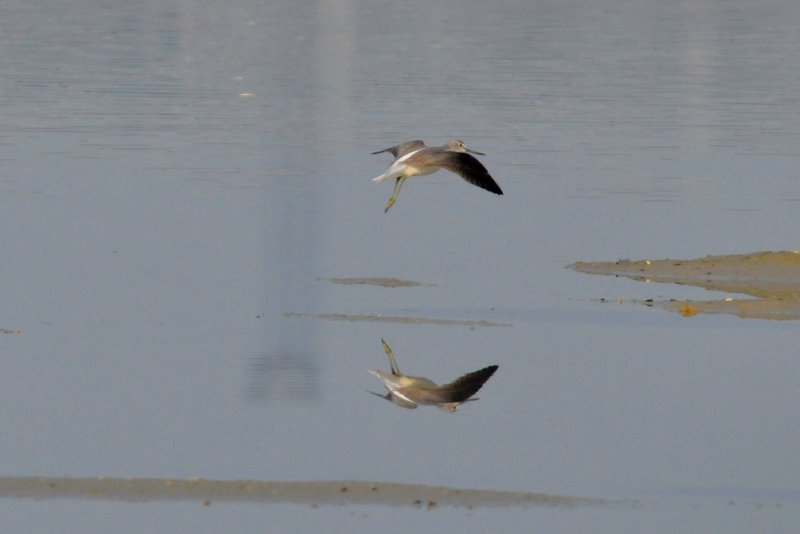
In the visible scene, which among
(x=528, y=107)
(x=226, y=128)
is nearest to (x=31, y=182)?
(x=226, y=128)

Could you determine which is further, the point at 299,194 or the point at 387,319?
the point at 299,194

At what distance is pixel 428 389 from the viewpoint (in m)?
10.2

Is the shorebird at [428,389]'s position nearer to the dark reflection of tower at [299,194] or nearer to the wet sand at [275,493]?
the dark reflection of tower at [299,194]

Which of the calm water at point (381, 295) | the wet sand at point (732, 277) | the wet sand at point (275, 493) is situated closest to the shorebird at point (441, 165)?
the calm water at point (381, 295)

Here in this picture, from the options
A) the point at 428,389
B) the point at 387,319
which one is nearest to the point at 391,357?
the point at 428,389

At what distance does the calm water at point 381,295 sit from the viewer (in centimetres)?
855

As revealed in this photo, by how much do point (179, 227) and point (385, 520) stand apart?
8.35 meters

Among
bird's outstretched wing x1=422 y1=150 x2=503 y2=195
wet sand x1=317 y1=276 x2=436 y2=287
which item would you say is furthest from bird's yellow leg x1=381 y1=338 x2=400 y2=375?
bird's outstretched wing x1=422 y1=150 x2=503 y2=195

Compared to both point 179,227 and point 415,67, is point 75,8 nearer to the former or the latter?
point 415,67

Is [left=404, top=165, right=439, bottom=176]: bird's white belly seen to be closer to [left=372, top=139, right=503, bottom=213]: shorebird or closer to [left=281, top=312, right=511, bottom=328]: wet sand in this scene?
[left=372, top=139, right=503, bottom=213]: shorebird

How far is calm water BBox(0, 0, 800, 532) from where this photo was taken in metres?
8.55

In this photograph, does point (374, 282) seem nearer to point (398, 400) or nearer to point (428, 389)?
point (428, 389)

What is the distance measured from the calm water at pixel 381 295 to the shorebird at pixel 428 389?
105mm

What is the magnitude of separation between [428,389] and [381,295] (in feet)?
9.64
